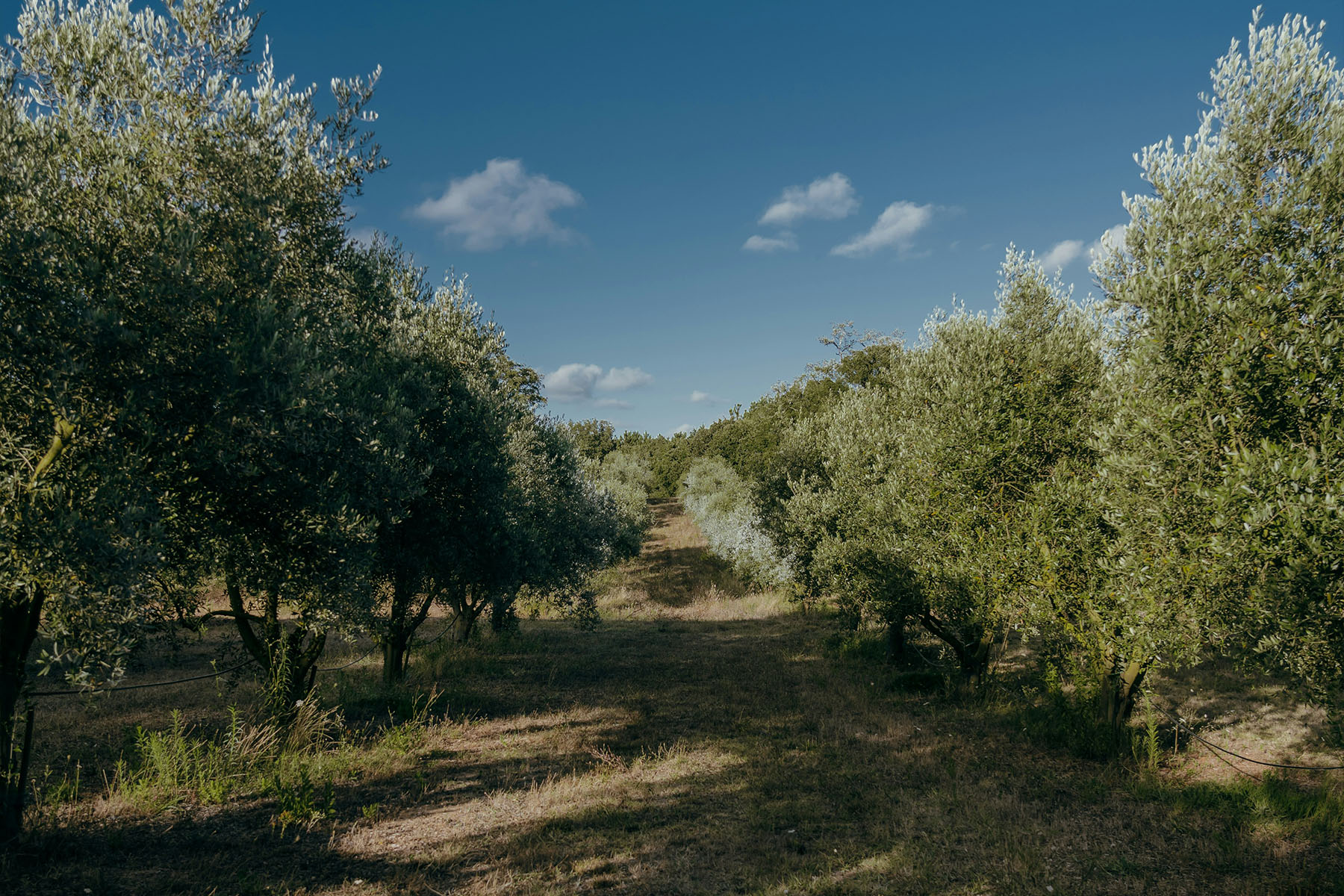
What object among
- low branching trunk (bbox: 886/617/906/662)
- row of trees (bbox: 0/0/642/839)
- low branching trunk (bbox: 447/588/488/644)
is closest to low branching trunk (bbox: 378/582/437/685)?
row of trees (bbox: 0/0/642/839)

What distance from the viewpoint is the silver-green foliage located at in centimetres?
3497

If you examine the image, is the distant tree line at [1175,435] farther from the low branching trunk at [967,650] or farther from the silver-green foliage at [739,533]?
the silver-green foliage at [739,533]

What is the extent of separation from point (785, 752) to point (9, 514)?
1381cm

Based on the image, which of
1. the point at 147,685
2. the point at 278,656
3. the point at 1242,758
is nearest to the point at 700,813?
the point at 278,656

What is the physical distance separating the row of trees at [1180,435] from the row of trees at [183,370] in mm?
13085

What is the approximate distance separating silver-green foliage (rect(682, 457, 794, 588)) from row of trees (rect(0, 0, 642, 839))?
72.2ft

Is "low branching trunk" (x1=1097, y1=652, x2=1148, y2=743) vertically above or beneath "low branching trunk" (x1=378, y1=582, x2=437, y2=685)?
beneath

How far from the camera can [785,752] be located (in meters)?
13.7

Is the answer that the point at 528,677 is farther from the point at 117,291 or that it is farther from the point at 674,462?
the point at 674,462

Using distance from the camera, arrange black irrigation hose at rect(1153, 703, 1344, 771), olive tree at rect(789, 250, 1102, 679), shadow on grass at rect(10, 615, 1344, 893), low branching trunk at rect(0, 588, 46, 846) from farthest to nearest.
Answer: olive tree at rect(789, 250, 1102, 679)
black irrigation hose at rect(1153, 703, 1344, 771)
shadow on grass at rect(10, 615, 1344, 893)
low branching trunk at rect(0, 588, 46, 846)

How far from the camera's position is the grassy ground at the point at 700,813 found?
827 centimetres

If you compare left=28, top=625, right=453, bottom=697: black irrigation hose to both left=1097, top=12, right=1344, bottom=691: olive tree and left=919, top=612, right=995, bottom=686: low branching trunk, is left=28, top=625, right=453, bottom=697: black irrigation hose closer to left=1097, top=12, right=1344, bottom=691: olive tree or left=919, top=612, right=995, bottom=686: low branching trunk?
left=1097, top=12, right=1344, bottom=691: olive tree

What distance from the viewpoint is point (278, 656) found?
1225cm

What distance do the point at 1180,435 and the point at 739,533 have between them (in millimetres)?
37139
